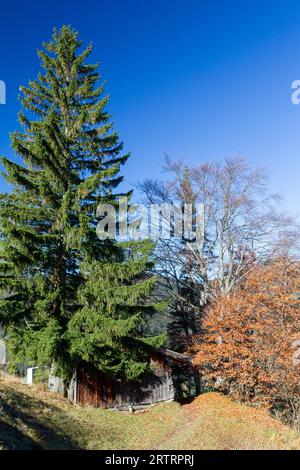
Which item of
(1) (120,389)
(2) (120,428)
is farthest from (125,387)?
(2) (120,428)

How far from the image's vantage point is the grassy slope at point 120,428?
9961 mm

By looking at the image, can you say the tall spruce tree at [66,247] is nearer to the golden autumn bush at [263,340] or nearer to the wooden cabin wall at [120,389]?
the wooden cabin wall at [120,389]

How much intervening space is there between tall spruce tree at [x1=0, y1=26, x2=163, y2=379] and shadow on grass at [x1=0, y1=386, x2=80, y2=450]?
155 cm

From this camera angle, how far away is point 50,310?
15.0 m

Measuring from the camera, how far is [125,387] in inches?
677

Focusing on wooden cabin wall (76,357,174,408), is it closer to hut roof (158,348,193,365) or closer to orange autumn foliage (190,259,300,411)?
hut roof (158,348,193,365)

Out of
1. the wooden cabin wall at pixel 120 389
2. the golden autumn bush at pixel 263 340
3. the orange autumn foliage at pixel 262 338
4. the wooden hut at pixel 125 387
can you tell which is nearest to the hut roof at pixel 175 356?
the wooden hut at pixel 125 387

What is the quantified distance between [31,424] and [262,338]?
10.9 m

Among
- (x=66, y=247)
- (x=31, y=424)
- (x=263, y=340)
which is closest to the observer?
(x=31, y=424)

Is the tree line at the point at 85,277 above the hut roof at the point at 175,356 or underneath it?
above

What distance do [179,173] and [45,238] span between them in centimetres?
1182

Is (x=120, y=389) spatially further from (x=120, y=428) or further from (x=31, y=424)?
(x=31, y=424)

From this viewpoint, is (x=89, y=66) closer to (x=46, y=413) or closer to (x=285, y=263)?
(x=285, y=263)

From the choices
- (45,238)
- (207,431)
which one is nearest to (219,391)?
(207,431)
